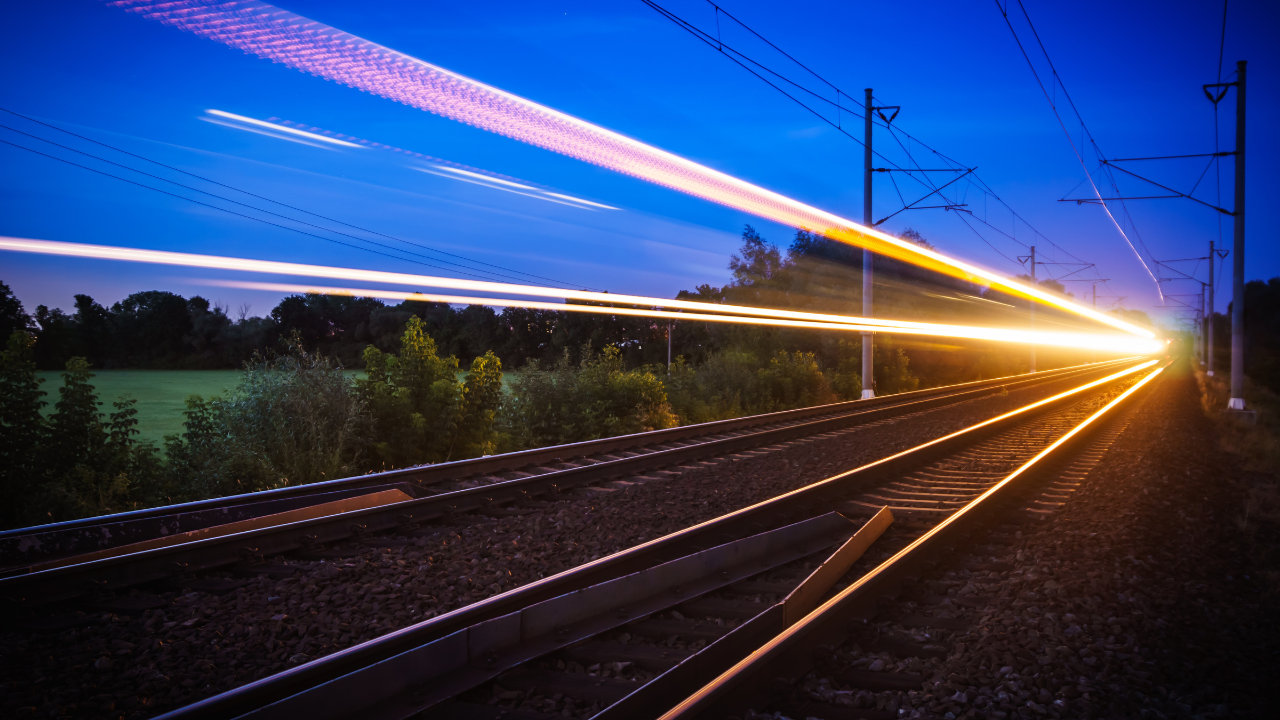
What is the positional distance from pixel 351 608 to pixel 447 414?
8.04 meters

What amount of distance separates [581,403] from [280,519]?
349 inches

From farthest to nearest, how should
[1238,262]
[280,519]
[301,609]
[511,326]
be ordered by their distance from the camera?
Answer: [511,326] < [1238,262] < [280,519] < [301,609]

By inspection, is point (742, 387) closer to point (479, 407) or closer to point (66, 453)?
point (479, 407)

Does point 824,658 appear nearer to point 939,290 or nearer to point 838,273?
point 838,273

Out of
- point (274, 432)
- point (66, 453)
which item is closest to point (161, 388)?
point (274, 432)

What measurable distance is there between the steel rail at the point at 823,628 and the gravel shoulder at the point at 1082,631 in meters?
0.11

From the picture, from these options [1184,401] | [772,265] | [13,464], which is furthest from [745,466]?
[772,265]

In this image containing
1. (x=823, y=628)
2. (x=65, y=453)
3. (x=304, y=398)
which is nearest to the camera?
(x=823, y=628)

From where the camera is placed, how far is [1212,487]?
29.8ft

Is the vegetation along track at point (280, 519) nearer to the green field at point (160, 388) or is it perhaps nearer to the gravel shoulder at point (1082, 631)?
the gravel shoulder at point (1082, 631)

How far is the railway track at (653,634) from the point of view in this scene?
3.21 meters

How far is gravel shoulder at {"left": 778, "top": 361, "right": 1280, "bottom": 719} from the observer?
133 inches

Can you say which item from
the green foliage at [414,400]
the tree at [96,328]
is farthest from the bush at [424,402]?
the tree at [96,328]

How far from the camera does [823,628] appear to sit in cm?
390
